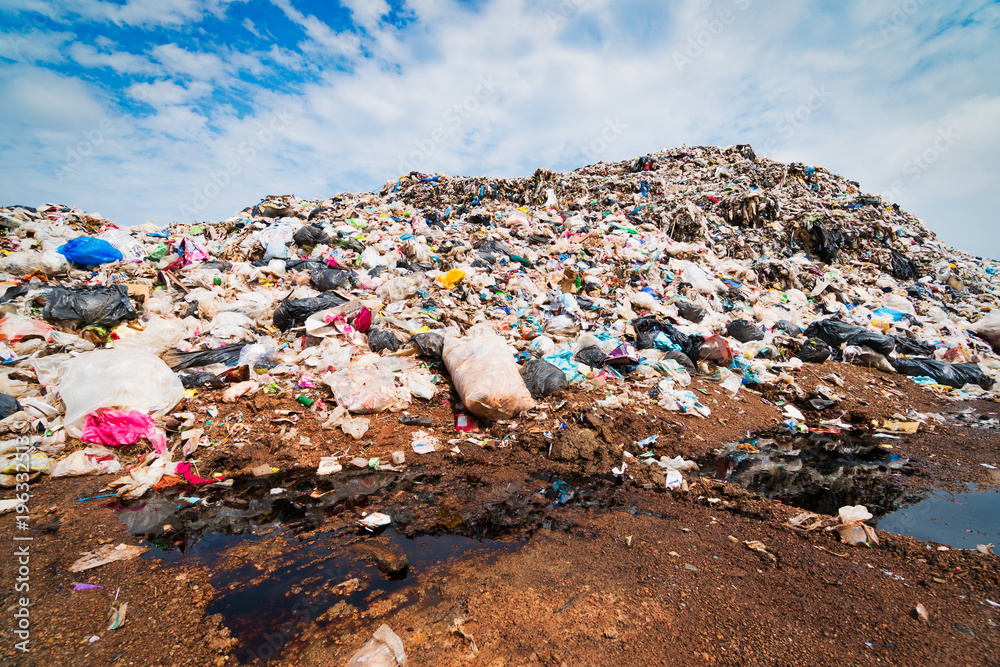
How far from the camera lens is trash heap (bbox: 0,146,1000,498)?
8.70 feet

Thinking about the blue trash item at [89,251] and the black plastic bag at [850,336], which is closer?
the blue trash item at [89,251]

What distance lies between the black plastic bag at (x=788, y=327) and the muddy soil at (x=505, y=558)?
2399 millimetres

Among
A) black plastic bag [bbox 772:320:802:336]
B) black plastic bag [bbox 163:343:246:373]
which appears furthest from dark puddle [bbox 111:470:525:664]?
black plastic bag [bbox 772:320:802:336]

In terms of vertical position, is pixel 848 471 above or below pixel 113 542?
above

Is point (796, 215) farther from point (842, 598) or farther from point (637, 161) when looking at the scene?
point (842, 598)

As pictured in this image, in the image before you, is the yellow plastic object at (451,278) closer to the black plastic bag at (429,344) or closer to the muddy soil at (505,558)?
the black plastic bag at (429,344)

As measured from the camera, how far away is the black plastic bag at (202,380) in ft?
10.0

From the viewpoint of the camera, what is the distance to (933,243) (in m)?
10.8

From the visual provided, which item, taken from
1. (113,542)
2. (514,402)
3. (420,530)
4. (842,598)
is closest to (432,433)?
(514,402)

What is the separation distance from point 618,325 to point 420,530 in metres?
3.40

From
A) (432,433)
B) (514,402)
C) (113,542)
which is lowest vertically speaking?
(113,542)

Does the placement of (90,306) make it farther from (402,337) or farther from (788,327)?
(788,327)

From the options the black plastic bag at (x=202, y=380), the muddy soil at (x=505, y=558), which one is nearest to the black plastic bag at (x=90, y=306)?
the black plastic bag at (x=202, y=380)

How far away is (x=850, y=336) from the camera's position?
4844 millimetres
